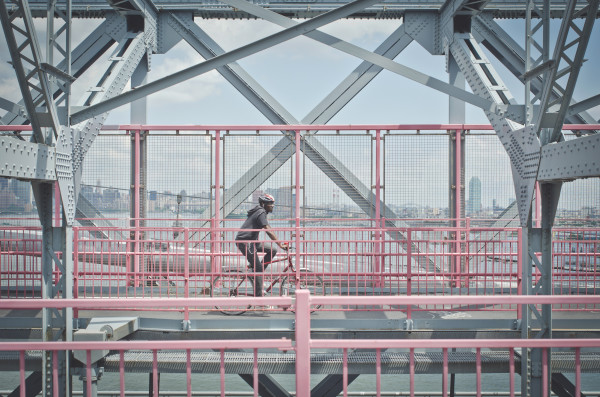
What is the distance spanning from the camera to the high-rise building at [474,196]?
384 inches

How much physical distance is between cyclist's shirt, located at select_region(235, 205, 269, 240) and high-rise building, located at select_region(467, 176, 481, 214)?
4.99m

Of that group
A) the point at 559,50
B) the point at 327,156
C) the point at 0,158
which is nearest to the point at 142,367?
the point at 0,158

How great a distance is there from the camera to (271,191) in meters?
10.1

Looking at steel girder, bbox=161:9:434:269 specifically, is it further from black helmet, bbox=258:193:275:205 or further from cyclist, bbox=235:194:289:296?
cyclist, bbox=235:194:289:296

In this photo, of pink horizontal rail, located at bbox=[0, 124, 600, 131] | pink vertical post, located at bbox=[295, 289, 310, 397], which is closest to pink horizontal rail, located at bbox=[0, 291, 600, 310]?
pink vertical post, located at bbox=[295, 289, 310, 397]

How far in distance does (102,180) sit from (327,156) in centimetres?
516

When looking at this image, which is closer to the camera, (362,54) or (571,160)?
(571,160)

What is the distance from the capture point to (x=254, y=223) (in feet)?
24.4

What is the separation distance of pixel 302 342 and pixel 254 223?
13.9ft

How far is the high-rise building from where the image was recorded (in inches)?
384

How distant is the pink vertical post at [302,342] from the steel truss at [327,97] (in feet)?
11.3

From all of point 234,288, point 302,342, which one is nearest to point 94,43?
point 234,288

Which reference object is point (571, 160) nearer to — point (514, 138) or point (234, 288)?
point (514, 138)

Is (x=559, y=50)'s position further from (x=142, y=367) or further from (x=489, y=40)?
(x=489, y=40)
